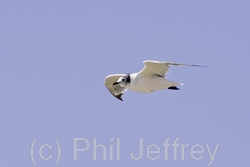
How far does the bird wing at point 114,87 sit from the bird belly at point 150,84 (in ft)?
6.81

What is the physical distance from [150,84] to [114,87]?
9.11ft

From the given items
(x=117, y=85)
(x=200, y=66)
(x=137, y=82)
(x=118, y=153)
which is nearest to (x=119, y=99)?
(x=117, y=85)

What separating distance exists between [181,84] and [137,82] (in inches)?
51.2

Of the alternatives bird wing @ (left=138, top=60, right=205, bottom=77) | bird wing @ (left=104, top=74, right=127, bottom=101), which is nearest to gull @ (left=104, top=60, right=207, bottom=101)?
bird wing @ (left=138, top=60, right=205, bottom=77)

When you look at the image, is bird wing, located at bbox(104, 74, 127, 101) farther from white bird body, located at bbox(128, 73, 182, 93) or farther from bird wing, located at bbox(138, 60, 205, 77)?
bird wing, located at bbox(138, 60, 205, 77)

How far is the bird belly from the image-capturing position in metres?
17.0

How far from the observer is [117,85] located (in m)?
19.6

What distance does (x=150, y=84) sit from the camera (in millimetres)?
17141

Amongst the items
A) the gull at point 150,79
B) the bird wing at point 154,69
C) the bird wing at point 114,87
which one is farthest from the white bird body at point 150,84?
the bird wing at point 114,87

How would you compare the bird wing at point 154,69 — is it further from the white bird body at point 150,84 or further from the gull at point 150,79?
the white bird body at point 150,84

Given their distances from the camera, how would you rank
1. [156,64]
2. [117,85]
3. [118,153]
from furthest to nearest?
[117,85] < [156,64] < [118,153]

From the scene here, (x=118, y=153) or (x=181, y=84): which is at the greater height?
(x=181, y=84)

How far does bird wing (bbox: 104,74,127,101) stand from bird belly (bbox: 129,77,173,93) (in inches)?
81.7

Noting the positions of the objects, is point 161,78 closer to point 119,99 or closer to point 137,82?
point 137,82
